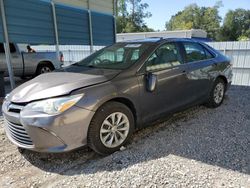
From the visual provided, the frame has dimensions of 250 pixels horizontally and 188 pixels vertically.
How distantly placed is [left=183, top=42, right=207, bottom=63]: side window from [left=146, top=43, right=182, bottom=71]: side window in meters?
0.30

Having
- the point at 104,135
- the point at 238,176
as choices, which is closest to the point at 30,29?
the point at 104,135

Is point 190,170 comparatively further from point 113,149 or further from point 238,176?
point 113,149

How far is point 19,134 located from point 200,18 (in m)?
64.3

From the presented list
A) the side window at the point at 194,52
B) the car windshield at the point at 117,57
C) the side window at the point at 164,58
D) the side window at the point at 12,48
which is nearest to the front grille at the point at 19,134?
the car windshield at the point at 117,57

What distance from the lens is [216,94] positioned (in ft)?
16.3

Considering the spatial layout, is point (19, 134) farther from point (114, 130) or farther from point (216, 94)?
point (216, 94)

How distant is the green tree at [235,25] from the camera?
5241 centimetres

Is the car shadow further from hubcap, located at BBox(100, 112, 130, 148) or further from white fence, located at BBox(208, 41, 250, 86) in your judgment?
white fence, located at BBox(208, 41, 250, 86)

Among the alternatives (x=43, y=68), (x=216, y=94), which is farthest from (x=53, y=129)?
(x=43, y=68)

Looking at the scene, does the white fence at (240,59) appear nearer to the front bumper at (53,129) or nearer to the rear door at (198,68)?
the rear door at (198,68)

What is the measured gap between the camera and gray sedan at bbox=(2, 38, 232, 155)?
2693 millimetres

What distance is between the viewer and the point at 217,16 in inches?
2318

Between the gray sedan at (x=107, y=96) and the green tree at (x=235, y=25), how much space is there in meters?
52.8

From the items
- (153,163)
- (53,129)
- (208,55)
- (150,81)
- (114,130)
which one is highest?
(208,55)
